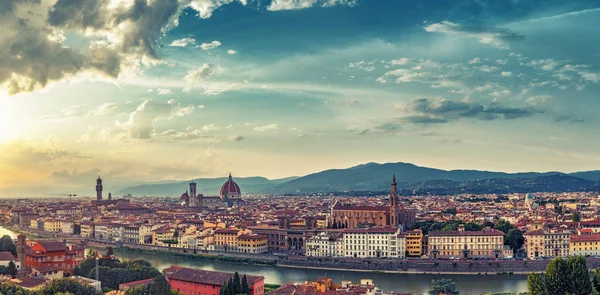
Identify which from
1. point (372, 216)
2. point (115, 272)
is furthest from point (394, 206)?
point (115, 272)

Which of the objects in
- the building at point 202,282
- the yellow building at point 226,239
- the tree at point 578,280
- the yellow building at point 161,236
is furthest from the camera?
the yellow building at point 161,236

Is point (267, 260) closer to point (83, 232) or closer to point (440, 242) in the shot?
point (440, 242)

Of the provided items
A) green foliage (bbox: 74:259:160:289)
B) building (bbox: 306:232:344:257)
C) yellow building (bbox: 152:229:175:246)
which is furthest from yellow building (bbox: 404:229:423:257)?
yellow building (bbox: 152:229:175:246)

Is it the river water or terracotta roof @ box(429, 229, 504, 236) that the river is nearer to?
the river water

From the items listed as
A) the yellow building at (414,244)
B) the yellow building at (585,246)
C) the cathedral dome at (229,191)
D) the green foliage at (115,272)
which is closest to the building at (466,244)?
the yellow building at (414,244)

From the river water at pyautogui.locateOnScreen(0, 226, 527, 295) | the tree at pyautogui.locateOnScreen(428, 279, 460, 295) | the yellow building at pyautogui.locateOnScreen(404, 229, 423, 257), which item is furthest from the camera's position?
the yellow building at pyautogui.locateOnScreen(404, 229, 423, 257)

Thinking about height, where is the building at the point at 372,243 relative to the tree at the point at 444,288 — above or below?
above

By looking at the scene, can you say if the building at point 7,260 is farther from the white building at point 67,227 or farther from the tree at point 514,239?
the white building at point 67,227
